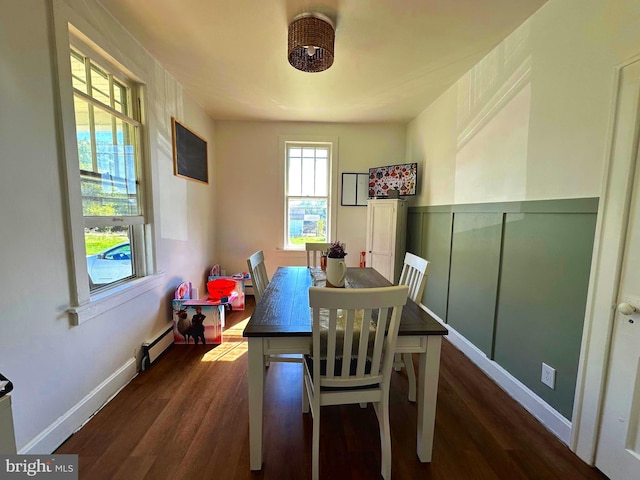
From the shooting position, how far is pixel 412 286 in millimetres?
1991

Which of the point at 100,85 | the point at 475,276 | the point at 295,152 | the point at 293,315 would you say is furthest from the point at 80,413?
the point at 295,152

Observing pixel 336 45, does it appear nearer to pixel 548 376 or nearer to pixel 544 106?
pixel 544 106

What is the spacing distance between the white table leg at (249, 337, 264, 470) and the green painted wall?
1.71 metres

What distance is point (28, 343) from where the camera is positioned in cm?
134

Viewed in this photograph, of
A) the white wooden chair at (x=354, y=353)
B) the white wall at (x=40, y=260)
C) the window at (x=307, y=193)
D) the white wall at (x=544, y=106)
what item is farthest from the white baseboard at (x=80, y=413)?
the white wall at (x=544, y=106)

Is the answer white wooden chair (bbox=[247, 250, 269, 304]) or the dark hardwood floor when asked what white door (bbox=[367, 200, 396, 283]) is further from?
white wooden chair (bbox=[247, 250, 269, 304])

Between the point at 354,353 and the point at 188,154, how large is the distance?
9.13ft

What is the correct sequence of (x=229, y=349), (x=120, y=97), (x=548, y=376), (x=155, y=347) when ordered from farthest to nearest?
(x=229, y=349) < (x=155, y=347) < (x=120, y=97) < (x=548, y=376)

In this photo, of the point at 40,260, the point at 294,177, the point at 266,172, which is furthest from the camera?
the point at 294,177

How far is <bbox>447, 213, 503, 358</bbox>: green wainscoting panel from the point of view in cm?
221

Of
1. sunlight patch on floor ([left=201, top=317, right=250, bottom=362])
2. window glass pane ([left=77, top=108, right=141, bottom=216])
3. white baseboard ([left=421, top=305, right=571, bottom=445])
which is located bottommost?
sunlight patch on floor ([left=201, top=317, right=250, bottom=362])

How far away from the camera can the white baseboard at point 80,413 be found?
55.5 inches

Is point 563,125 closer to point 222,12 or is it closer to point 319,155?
point 222,12

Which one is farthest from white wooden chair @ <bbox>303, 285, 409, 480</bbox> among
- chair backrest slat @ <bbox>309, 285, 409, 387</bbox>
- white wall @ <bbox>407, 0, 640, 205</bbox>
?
white wall @ <bbox>407, 0, 640, 205</bbox>
